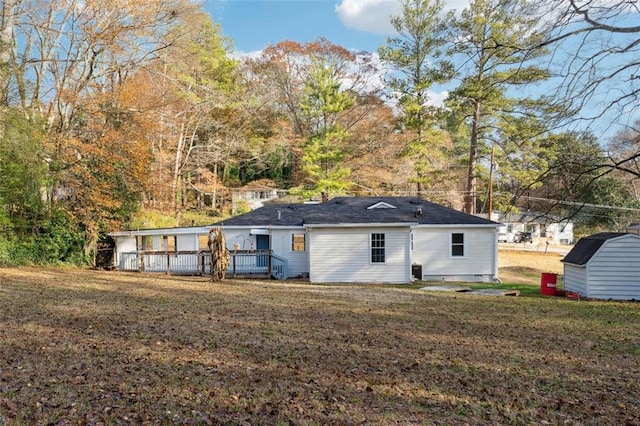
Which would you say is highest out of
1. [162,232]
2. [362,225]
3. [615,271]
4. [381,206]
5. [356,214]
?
[381,206]

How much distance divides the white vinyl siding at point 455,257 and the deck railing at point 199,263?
20.6ft

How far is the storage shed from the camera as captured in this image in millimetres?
13242

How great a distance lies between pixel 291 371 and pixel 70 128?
17570 millimetres

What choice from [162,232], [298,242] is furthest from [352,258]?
[162,232]

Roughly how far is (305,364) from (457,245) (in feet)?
47.9

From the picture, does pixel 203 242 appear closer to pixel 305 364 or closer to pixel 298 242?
pixel 298 242

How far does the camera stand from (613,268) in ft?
44.1

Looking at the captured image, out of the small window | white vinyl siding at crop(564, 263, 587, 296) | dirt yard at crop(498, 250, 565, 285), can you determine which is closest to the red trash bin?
white vinyl siding at crop(564, 263, 587, 296)

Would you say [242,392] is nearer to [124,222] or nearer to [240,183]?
[124,222]

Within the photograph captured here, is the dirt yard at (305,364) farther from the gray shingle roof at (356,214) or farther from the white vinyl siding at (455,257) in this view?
the white vinyl siding at (455,257)

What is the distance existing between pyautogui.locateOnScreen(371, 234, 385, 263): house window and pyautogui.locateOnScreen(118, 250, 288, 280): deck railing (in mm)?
4119

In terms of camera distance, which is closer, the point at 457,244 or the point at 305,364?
the point at 305,364

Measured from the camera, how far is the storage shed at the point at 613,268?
13.2m

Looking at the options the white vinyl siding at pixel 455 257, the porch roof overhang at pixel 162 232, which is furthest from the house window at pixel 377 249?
the porch roof overhang at pixel 162 232
